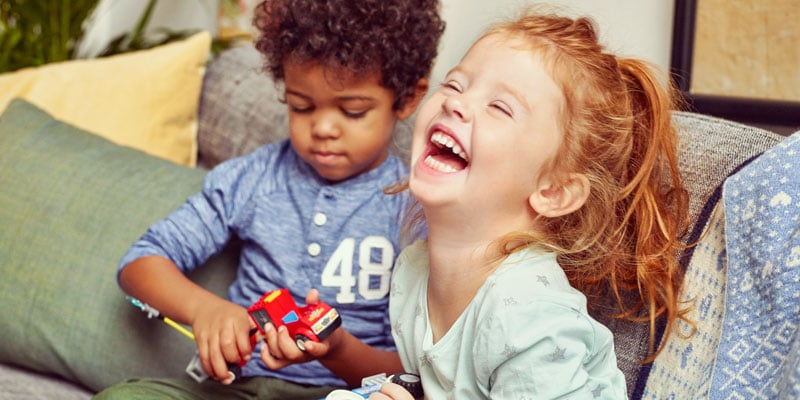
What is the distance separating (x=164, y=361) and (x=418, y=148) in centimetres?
72

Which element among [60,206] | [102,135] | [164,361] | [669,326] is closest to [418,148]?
[669,326]

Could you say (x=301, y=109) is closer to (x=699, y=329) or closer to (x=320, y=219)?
(x=320, y=219)

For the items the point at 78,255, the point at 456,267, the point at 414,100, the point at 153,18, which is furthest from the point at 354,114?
the point at 153,18

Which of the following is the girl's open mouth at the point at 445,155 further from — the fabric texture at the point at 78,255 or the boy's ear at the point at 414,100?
the fabric texture at the point at 78,255

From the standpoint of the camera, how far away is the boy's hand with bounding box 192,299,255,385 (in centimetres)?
127

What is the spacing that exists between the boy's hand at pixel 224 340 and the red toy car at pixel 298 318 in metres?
0.05

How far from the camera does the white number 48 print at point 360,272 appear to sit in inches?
56.7

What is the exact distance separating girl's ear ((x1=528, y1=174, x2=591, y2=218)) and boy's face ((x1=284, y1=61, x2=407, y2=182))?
39 centimetres

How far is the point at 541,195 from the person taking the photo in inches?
44.9

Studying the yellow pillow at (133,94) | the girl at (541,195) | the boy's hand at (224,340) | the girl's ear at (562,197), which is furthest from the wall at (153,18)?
the girl's ear at (562,197)

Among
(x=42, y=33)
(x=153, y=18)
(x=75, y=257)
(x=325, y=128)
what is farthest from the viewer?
(x=153, y=18)

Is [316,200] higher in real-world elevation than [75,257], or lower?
higher

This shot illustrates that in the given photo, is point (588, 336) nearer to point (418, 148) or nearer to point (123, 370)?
point (418, 148)

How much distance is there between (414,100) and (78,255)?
698 millimetres
